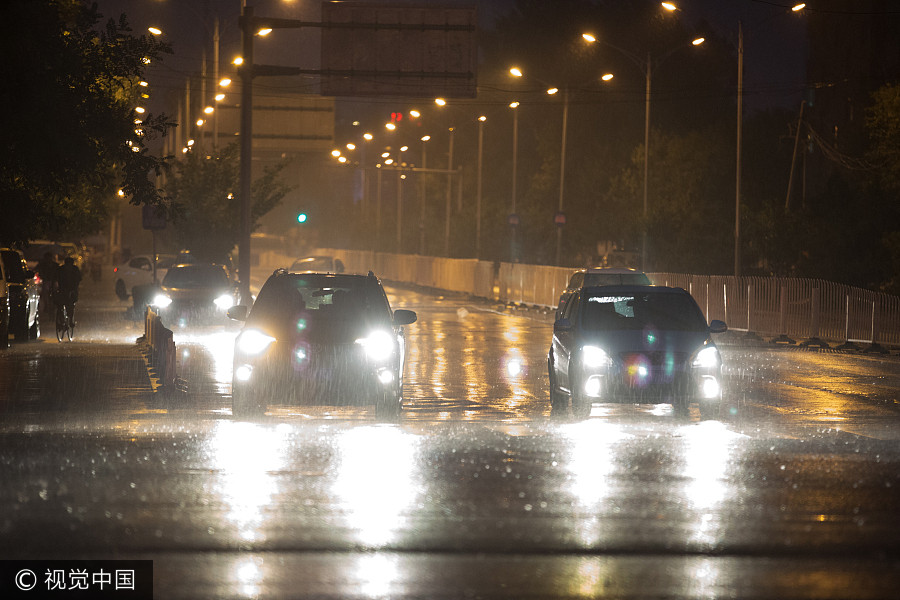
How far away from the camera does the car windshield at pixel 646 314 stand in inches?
671

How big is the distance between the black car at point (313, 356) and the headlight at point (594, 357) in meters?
2.05

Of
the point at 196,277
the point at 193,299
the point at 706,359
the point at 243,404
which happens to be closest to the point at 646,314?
the point at 706,359

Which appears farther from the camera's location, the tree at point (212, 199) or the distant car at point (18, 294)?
the tree at point (212, 199)

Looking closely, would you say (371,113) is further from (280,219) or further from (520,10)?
(520,10)

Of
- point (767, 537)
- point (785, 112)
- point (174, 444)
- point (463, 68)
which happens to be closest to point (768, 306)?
point (463, 68)

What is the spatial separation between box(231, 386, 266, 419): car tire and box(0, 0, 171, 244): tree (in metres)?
6.89

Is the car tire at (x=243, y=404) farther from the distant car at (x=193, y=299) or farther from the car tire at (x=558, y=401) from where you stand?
the distant car at (x=193, y=299)

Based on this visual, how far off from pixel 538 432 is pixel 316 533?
20.5 ft

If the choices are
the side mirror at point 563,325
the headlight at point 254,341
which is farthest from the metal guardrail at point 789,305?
the headlight at point 254,341

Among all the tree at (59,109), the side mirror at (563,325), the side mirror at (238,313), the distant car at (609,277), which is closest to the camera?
the side mirror at (563,325)

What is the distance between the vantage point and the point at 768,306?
3606 centimetres

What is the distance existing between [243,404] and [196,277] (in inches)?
852

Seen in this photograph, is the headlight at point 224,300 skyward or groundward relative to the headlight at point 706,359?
skyward

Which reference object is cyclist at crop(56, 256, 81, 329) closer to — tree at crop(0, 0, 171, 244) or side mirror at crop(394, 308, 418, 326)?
tree at crop(0, 0, 171, 244)
